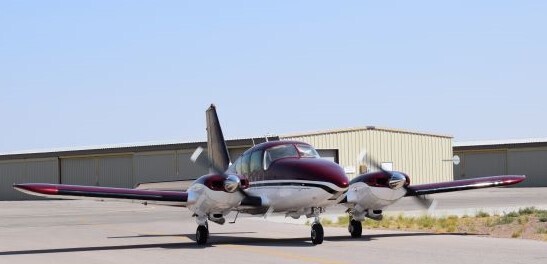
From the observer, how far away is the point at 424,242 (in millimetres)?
22344

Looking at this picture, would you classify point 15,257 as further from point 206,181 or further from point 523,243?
point 523,243

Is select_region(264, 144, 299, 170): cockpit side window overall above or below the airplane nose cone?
above

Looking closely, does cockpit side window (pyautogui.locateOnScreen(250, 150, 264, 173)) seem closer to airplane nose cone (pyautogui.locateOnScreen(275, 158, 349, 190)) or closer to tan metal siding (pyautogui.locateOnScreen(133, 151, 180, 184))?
airplane nose cone (pyautogui.locateOnScreen(275, 158, 349, 190))

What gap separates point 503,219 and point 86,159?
51398 millimetres

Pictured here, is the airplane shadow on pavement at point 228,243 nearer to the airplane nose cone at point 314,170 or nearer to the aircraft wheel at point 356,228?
the aircraft wheel at point 356,228

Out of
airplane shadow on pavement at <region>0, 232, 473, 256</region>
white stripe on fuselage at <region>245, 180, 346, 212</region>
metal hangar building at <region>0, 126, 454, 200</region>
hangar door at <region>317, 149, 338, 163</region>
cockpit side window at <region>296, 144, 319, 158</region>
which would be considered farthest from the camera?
metal hangar building at <region>0, 126, 454, 200</region>

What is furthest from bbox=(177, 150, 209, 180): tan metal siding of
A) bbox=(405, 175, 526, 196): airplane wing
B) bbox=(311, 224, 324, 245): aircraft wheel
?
bbox=(311, 224, 324, 245): aircraft wheel

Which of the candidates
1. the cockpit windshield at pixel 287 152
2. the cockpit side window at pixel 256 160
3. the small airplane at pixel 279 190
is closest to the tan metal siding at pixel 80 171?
the small airplane at pixel 279 190

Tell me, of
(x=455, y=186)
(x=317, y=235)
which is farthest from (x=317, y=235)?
(x=455, y=186)

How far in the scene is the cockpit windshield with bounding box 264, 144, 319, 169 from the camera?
918 inches

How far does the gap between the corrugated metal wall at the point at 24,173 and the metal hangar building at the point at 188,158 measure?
0.09 metres

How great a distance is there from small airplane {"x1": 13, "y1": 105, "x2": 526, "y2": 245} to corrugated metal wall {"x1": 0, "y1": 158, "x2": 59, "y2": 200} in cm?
5498

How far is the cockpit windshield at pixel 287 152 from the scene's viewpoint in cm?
2331

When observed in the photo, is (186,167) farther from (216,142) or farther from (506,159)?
(216,142)
